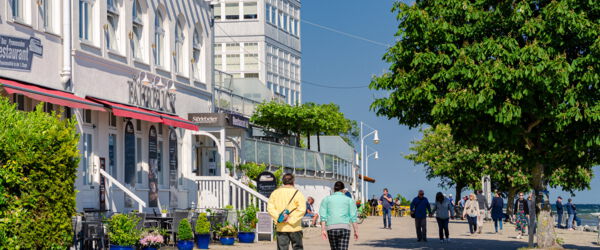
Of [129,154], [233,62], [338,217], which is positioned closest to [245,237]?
[129,154]

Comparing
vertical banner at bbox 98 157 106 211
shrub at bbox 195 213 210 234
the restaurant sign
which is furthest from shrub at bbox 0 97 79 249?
shrub at bbox 195 213 210 234

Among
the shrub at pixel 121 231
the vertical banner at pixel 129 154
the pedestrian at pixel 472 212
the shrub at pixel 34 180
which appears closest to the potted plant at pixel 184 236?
the shrub at pixel 121 231

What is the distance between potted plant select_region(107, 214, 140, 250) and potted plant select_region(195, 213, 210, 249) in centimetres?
367

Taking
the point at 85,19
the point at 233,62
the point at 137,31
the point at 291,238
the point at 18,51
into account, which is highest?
the point at 233,62

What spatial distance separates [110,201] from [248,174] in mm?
12420

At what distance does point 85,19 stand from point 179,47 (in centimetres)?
736

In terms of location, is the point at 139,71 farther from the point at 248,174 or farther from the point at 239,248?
the point at 248,174

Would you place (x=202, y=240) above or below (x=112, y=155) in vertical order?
below

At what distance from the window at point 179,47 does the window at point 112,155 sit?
541 cm

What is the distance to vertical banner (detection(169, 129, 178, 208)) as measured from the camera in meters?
28.8

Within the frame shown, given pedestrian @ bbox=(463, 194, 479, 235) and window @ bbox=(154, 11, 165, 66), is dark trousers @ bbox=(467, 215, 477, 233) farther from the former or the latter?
window @ bbox=(154, 11, 165, 66)

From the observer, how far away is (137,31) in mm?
27047

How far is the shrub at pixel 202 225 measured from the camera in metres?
23.7

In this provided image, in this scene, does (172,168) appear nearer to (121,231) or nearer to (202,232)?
(202,232)
